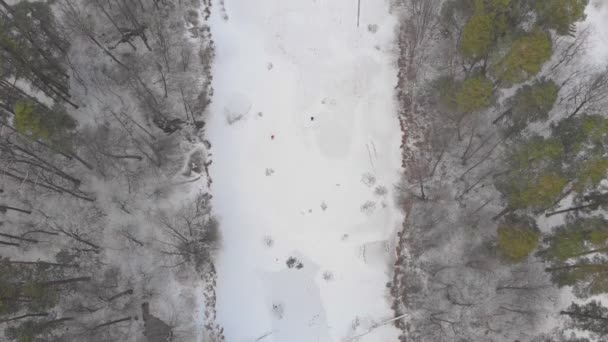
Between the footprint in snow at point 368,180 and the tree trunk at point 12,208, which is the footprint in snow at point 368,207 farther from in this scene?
the tree trunk at point 12,208

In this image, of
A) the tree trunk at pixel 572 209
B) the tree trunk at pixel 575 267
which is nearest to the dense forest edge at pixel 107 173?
the tree trunk at pixel 575 267

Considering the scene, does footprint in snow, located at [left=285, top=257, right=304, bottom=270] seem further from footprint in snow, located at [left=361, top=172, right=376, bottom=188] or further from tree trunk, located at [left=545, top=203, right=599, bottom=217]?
tree trunk, located at [left=545, top=203, right=599, bottom=217]

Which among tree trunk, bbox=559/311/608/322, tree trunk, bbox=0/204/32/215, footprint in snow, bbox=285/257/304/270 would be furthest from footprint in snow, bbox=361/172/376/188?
tree trunk, bbox=0/204/32/215

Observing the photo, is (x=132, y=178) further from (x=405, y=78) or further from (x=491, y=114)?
(x=491, y=114)

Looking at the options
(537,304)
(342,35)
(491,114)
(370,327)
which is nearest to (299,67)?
(342,35)

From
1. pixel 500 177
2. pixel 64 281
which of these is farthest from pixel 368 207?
pixel 64 281

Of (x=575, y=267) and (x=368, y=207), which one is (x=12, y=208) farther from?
(x=575, y=267)

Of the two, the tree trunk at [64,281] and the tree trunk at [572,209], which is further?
the tree trunk at [572,209]
